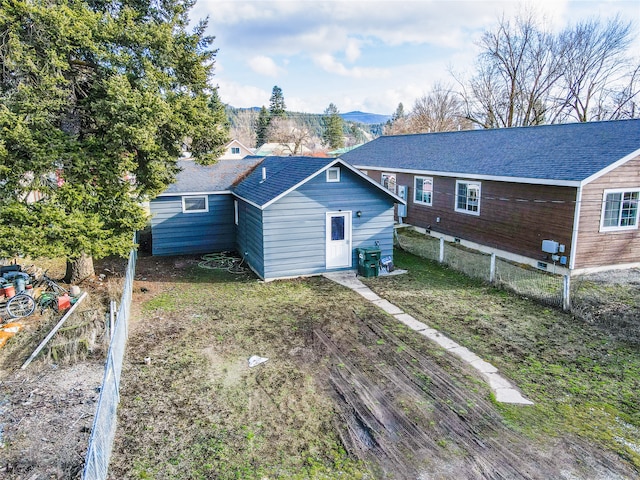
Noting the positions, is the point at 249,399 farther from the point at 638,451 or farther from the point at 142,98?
the point at 142,98

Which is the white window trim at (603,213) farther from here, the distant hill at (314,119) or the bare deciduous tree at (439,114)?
the distant hill at (314,119)

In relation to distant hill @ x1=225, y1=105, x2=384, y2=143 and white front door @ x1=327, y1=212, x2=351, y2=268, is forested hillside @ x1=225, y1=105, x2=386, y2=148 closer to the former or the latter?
distant hill @ x1=225, y1=105, x2=384, y2=143

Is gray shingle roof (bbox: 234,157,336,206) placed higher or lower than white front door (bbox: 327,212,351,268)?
higher


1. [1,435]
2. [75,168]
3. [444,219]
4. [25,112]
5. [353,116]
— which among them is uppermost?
[353,116]

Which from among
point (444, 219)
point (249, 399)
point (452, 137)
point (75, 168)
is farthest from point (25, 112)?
point (452, 137)

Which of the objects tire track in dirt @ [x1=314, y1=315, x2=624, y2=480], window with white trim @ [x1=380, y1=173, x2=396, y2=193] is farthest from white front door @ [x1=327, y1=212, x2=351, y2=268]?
window with white trim @ [x1=380, y1=173, x2=396, y2=193]

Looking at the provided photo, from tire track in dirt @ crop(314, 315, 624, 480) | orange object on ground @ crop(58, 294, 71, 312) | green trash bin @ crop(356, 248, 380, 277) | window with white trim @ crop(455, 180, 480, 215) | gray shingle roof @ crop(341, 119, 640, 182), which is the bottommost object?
tire track in dirt @ crop(314, 315, 624, 480)
